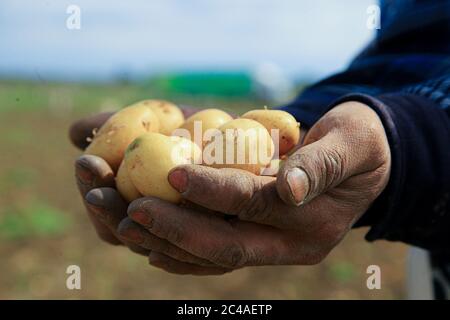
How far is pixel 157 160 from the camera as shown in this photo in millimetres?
1258

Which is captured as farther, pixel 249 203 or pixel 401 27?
pixel 401 27

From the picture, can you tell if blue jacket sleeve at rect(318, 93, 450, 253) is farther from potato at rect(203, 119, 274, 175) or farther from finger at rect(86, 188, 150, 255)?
finger at rect(86, 188, 150, 255)

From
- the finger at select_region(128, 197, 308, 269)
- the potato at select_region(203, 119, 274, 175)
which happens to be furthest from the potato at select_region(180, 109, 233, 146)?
the finger at select_region(128, 197, 308, 269)

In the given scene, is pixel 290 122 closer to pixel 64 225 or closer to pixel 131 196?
pixel 131 196

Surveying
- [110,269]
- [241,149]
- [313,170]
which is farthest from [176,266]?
[110,269]

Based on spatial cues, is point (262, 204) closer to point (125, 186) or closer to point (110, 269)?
point (125, 186)

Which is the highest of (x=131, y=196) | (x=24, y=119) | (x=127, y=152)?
(x=24, y=119)

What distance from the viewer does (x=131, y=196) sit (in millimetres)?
1333

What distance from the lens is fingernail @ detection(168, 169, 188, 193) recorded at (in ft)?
3.80

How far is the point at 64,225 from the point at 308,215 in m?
3.99

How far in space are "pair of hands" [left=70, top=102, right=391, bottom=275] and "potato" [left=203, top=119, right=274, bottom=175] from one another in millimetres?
49

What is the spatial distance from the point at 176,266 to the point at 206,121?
0.37 meters

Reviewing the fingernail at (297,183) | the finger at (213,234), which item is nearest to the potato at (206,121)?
the finger at (213,234)

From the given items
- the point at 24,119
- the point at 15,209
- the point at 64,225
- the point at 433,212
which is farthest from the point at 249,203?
the point at 24,119
